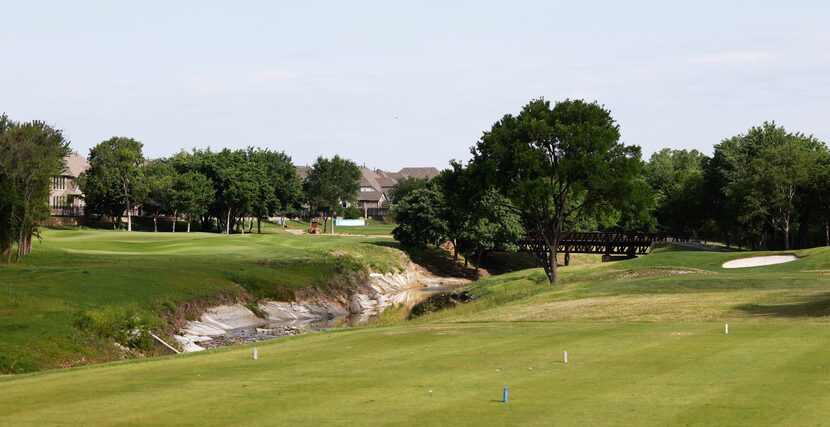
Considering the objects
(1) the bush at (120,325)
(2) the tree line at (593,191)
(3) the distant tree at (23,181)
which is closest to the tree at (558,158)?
(2) the tree line at (593,191)

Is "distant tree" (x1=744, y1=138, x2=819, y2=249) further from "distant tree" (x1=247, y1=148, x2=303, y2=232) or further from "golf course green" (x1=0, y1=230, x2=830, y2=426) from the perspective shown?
"distant tree" (x1=247, y1=148, x2=303, y2=232)

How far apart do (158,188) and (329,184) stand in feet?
136

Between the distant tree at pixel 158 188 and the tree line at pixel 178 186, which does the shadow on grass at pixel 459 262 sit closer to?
the tree line at pixel 178 186

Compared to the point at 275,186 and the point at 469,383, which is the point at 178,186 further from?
the point at 469,383

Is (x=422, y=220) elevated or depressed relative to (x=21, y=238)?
elevated

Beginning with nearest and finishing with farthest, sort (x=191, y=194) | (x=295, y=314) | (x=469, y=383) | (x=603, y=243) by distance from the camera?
(x=469, y=383), (x=295, y=314), (x=603, y=243), (x=191, y=194)

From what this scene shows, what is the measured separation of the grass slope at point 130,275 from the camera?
40562 millimetres

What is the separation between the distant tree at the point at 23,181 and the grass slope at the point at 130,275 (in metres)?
2.24

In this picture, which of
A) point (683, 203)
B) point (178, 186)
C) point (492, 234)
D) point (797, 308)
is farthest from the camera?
point (178, 186)

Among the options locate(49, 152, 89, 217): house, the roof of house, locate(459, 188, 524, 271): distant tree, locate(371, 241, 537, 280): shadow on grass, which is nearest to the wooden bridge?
locate(459, 188, 524, 271): distant tree

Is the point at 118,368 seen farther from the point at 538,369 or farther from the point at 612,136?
the point at 612,136

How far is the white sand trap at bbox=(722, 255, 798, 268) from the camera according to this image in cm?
7688

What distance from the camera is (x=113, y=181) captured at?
5571 inches

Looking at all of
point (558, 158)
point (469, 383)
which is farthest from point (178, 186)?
point (469, 383)
